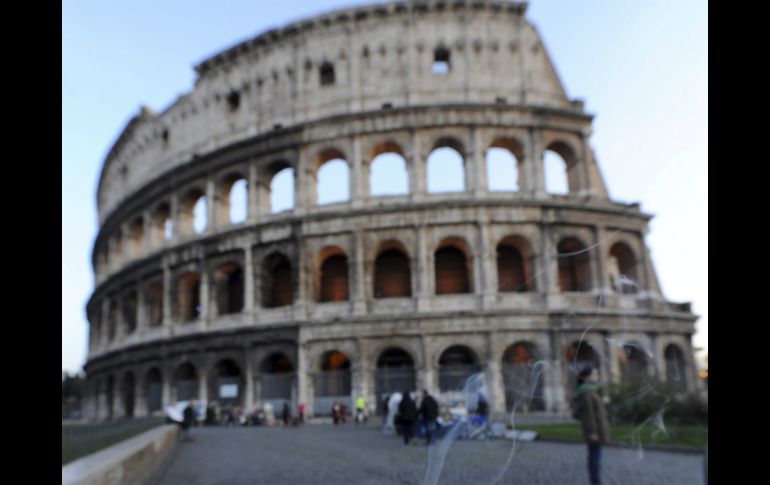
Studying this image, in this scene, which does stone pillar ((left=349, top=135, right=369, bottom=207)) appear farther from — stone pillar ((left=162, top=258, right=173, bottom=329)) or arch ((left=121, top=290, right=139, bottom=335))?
arch ((left=121, top=290, right=139, bottom=335))

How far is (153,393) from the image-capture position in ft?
81.1

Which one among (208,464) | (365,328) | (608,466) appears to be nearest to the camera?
(608,466)

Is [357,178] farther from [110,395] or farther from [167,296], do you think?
[110,395]

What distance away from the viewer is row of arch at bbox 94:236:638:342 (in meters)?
21.7

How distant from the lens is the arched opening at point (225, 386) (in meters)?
22.0

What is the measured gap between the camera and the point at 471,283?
834 inches

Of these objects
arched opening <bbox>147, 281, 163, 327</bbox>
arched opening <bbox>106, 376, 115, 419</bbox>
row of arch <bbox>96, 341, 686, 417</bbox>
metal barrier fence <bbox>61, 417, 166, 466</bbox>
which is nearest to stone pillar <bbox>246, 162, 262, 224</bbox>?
row of arch <bbox>96, 341, 686, 417</bbox>

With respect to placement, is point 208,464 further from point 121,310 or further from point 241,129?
point 121,310

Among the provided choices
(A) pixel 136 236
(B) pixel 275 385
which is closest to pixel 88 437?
(B) pixel 275 385

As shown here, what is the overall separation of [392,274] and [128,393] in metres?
13.6

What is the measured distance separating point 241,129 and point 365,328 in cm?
1006

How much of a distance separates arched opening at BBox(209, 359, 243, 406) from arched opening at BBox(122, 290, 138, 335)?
736 centimetres

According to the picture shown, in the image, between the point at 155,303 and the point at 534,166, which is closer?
the point at 534,166
